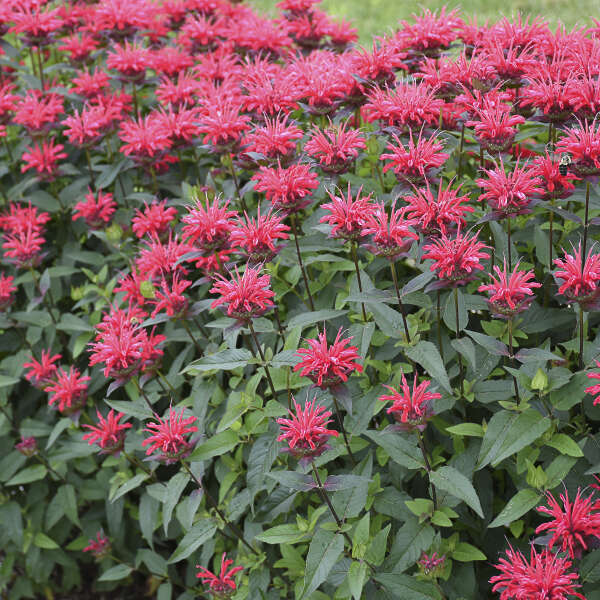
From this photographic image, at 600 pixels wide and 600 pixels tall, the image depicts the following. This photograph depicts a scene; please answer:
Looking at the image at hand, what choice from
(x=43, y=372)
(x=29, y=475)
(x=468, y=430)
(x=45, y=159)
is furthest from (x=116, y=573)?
(x=45, y=159)

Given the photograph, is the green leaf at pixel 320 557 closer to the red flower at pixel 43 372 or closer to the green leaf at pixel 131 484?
the green leaf at pixel 131 484

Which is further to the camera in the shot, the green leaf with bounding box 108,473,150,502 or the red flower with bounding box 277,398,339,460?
the green leaf with bounding box 108,473,150,502

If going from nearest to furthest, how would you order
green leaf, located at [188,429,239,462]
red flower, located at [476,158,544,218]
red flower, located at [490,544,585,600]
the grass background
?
red flower, located at [490,544,585,600] → red flower, located at [476,158,544,218] → green leaf, located at [188,429,239,462] → the grass background

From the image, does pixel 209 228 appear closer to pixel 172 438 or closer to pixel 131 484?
pixel 172 438

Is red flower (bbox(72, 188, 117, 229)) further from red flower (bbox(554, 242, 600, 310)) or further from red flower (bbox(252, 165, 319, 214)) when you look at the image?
red flower (bbox(554, 242, 600, 310))

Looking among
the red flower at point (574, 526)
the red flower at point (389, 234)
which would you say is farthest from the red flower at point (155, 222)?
the red flower at point (574, 526)

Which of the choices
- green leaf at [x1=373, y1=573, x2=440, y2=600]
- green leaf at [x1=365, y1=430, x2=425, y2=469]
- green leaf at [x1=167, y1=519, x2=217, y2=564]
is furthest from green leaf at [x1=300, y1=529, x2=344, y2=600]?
green leaf at [x1=167, y1=519, x2=217, y2=564]

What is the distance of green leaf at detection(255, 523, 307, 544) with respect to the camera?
5.94 feet

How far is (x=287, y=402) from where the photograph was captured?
2.04 meters

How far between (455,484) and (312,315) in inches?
22.5

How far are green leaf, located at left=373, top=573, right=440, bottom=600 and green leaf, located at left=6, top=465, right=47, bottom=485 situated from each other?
147cm

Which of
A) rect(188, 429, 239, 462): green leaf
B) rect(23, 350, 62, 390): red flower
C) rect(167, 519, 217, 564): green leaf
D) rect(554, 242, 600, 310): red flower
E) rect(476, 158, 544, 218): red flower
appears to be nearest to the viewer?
rect(554, 242, 600, 310): red flower

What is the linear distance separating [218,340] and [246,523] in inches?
23.3

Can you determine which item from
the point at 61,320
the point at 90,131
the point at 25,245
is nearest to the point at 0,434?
the point at 61,320
